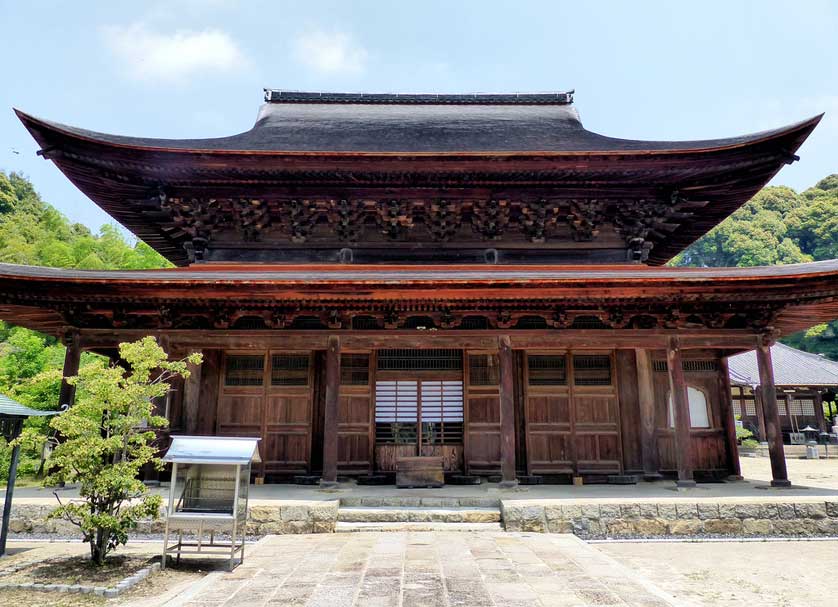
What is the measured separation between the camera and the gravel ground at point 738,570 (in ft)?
A: 16.8

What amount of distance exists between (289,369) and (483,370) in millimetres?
4278

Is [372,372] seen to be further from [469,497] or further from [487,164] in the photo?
[487,164]

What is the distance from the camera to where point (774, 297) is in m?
8.98

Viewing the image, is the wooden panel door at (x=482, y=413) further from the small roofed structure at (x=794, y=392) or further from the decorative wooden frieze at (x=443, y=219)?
the small roofed structure at (x=794, y=392)

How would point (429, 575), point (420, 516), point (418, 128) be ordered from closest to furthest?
point (429, 575), point (420, 516), point (418, 128)

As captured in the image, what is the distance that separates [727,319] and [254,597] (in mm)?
9634

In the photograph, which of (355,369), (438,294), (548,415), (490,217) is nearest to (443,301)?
(438,294)

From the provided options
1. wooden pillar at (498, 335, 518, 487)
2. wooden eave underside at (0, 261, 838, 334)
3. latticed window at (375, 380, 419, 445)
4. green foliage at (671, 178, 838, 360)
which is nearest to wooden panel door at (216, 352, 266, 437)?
wooden eave underside at (0, 261, 838, 334)

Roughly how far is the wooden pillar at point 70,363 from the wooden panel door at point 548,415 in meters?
9.05

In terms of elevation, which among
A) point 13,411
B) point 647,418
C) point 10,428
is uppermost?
point 13,411

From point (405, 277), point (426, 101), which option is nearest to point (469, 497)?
point (405, 277)

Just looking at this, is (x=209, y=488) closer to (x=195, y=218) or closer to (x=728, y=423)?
(x=195, y=218)

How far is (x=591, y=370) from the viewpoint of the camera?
11.0 m

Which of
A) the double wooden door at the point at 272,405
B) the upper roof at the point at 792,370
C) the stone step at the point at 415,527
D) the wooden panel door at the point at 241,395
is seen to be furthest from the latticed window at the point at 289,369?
the upper roof at the point at 792,370
